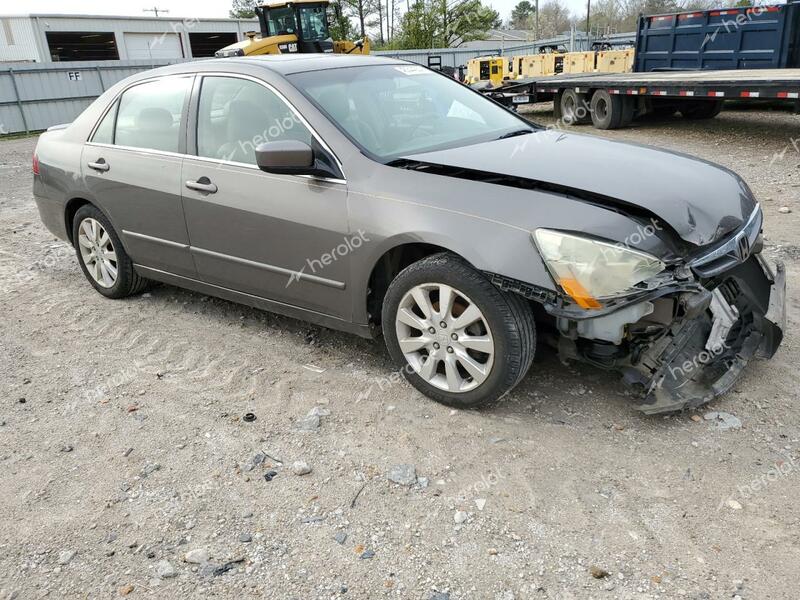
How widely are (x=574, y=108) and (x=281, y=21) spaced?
10.1m

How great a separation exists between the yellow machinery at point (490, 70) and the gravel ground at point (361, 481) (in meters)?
15.6

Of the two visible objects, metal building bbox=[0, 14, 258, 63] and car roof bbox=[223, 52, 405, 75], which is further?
metal building bbox=[0, 14, 258, 63]

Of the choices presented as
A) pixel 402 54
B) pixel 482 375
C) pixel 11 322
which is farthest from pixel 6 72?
pixel 482 375

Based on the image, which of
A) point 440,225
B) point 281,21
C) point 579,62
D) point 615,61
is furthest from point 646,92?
point 281,21

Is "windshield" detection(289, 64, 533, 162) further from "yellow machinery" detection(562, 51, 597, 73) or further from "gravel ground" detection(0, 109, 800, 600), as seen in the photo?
"yellow machinery" detection(562, 51, 597, 73)

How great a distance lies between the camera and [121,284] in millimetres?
4867

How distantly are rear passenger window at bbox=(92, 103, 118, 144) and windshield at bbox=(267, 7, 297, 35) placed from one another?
644 inches

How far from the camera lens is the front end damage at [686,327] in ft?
9.04

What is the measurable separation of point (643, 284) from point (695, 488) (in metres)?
0.85

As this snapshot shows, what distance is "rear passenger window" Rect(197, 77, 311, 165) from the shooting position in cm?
363

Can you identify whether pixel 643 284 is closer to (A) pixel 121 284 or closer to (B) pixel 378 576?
(B) pixel 378 576

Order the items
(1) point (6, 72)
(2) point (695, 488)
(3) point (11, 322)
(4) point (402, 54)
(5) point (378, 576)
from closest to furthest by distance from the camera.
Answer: (5) point (378, 576) < (2) point (695, 488) < (3) point (11, 322) < (1) point (6, 72) < (4) point (402, 54)

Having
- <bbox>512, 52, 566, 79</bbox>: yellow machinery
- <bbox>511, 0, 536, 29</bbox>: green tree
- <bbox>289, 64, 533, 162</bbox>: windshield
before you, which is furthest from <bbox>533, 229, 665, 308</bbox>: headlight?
<bbox>511, 0, 536, 29</bbox>: green tree

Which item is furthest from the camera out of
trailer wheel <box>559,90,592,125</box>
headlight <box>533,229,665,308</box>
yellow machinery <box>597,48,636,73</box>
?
yellow machinery <box>597,48,636,73</box>
